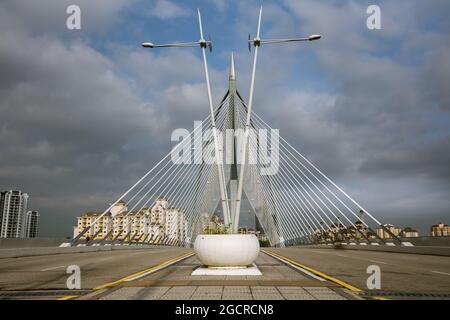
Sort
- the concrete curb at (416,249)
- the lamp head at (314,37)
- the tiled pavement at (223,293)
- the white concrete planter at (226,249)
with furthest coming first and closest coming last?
1. the concrete curb at (416,249)
2. the lamp head at (314,37)
3. the white concrete planter at (226,249)
4. the tiled pavement at (223,293)

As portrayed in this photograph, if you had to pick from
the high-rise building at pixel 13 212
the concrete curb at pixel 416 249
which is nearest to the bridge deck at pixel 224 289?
the concrete curb at pixel 416 249

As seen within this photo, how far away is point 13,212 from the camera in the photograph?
139 m

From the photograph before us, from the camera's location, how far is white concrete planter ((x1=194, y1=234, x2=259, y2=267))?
34.6 ft

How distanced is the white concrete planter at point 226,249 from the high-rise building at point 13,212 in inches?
5581

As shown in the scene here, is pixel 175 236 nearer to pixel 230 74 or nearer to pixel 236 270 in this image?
pixel 230 74

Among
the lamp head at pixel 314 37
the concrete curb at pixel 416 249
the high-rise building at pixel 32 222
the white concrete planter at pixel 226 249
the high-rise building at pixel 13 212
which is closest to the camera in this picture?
the white concrete planter at pixel 226 249

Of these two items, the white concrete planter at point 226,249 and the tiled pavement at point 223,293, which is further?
the white concrete planter at point 226,249

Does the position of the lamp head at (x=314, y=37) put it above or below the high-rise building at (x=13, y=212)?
above

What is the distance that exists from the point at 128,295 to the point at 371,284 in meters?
5.20

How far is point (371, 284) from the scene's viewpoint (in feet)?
29.9

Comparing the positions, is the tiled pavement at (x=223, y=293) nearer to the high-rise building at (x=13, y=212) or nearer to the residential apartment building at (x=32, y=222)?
the high-rise building at (x=13, y=212)

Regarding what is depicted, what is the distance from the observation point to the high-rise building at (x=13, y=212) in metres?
135
